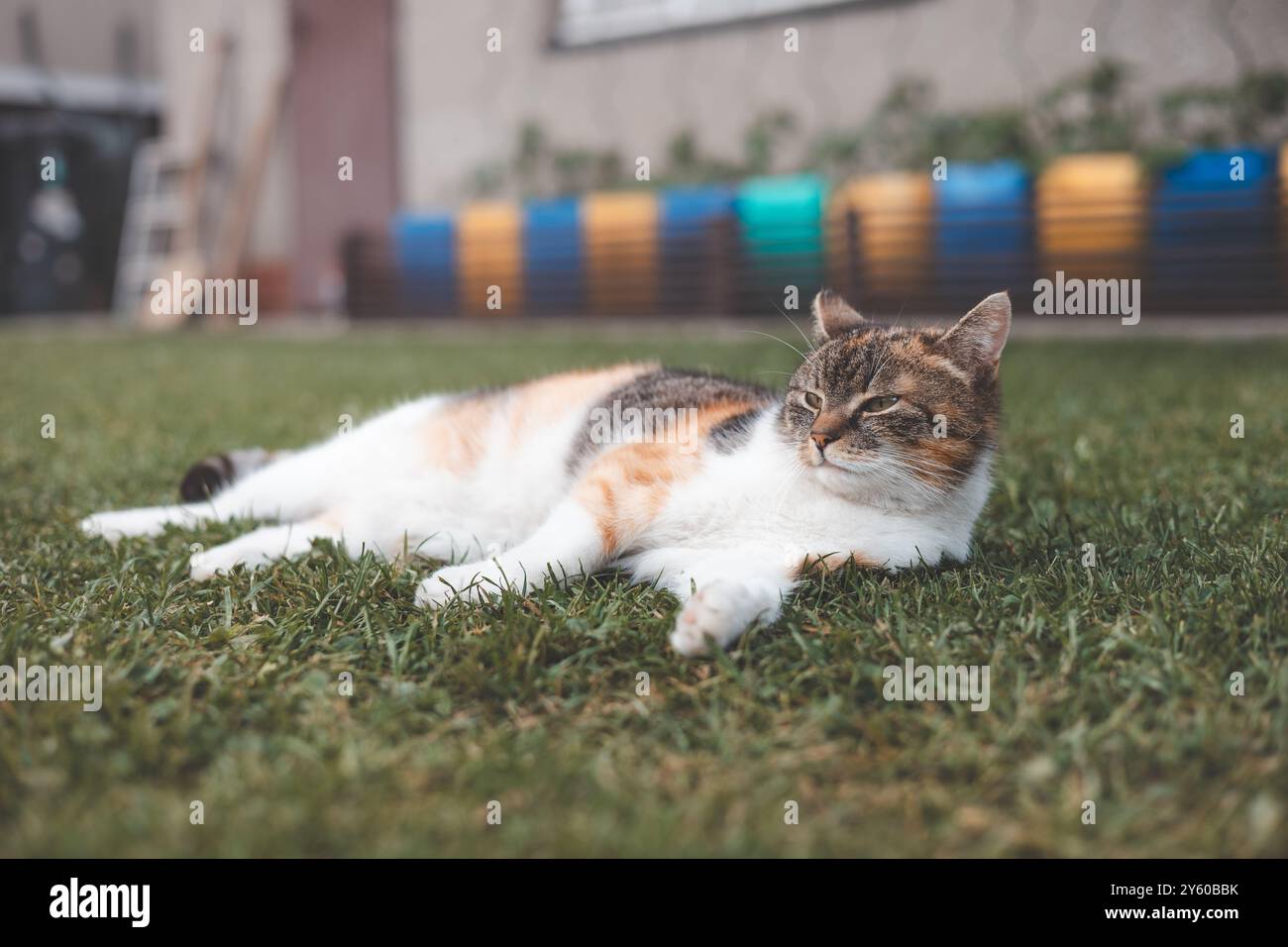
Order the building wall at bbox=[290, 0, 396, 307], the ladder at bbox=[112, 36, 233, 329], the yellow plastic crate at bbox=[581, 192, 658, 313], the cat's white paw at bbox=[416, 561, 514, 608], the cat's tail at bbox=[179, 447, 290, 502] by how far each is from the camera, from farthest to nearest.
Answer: the ladder at bbox=[112, 36, 233, 329] < the building wall at bbox=[290, 0, 396, 307] < the yellow plastic crate at bbox=[581, 192, 658, 313] < the cat's tail at bbox=[179, 447, 290, 502] < the cat's white paw at bbox=[416, 561, 514, 608]

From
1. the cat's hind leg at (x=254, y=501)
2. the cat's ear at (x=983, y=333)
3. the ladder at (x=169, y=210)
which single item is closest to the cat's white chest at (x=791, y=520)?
the cat's ear at (x=983, y=333)

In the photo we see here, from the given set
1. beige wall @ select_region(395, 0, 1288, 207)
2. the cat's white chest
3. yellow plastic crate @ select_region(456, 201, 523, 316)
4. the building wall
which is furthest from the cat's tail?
the building wall

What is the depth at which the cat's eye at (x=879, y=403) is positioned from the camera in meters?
1.77

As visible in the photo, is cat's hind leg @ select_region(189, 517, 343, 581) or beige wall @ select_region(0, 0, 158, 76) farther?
beige wall @ select_region(0, 0, 158, 76)

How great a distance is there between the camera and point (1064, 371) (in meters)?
4.59

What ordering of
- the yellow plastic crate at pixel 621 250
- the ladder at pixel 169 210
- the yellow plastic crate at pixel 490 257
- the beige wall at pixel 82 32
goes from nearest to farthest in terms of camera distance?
the yellow plastic crate at pixel 621 250 → the yellow plastic crate at pixel 490 257 → the ladder at pixel 169 210 → the beige wall at pixel 82 32

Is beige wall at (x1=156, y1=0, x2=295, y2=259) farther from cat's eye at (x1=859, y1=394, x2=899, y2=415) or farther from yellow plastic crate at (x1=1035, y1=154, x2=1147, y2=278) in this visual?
cat's eye at (x1=859, y1=394, x2=899, y2=415)

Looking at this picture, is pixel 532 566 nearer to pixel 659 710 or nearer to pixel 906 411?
pixel 659 710

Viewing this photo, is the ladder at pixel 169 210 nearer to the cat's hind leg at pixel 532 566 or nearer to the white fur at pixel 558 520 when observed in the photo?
the white fur at pixel 558 520

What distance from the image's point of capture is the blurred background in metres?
6.12

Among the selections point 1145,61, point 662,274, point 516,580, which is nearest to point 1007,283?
point 1145,61

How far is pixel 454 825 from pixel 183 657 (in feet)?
2.08
